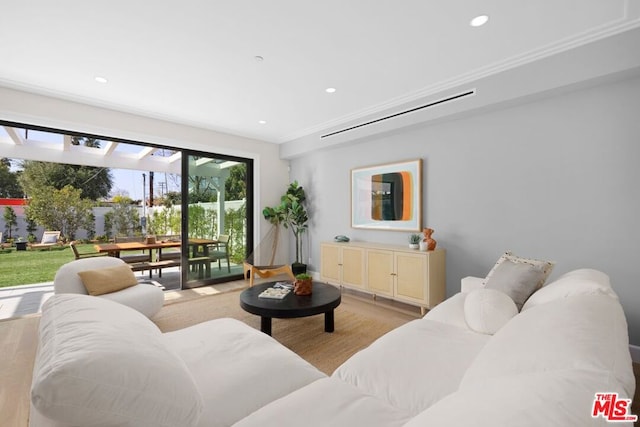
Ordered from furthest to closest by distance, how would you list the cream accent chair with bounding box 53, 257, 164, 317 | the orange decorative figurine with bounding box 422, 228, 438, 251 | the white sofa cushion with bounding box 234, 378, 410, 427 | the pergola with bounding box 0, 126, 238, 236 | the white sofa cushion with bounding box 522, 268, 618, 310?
the pergola with bounding box 0, 126, 238, 236 → the orange decorative figurine with bounding box 422, 228, 438, 251 → the cream accent chair with bounding box 53, 257, 164, 317 → the white sofa cushion with bounding box 522, 268, 618, 310 → the white sofa cushion with bounding box 234, 378, 410, 427

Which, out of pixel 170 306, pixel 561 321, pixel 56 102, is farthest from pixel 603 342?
pixel 56 102

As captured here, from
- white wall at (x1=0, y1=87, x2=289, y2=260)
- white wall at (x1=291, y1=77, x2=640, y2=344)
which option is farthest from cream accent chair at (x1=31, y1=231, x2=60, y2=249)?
white wall at (x1=291, y1=77, x2=640, y2=344)

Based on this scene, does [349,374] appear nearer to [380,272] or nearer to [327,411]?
[327,411]

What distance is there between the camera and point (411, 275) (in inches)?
135

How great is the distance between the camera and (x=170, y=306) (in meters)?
3.77

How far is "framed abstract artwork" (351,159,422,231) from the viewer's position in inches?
152

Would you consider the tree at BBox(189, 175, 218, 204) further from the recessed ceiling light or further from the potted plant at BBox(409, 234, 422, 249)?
the recessed ceiling light

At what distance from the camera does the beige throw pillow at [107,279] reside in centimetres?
286

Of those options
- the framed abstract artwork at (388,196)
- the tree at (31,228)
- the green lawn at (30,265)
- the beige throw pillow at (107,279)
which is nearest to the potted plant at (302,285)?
the framed abstract artwork at (388,196)

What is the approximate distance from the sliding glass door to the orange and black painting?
96.2 inches

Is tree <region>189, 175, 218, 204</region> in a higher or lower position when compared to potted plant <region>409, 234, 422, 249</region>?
higher

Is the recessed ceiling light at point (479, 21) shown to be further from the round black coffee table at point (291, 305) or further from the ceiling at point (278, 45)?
the round black coffee table at point (291, 305)

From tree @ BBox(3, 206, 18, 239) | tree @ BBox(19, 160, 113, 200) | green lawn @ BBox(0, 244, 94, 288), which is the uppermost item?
tree @ BBox(19, 160, 113, 200)

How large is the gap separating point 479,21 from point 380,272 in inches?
109
